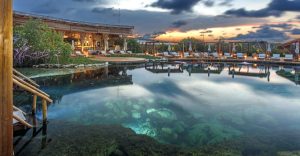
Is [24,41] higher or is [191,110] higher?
[24,41]

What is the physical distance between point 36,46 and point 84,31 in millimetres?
16423

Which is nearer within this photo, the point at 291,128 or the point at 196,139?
the point at 196,139

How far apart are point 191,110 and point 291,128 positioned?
3.72 m

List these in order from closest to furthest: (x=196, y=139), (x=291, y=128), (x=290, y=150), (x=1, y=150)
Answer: (x=1, y=150) → (x=290, y=150) → (x=196, y=139) → (x=291, y=128)

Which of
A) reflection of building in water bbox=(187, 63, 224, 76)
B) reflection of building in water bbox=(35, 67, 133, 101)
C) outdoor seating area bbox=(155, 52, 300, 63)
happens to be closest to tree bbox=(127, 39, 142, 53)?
outdoor seating area bbox=(155, 52, 300, 63)

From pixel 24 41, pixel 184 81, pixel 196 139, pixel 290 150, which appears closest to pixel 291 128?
pixel 290 150

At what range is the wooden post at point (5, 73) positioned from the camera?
12.7 ft

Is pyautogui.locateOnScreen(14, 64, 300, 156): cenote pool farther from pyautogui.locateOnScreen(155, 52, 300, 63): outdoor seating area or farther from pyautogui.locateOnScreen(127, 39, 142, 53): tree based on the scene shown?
pyautogui.locateOnScreen(127, 39, 142, 53): tree

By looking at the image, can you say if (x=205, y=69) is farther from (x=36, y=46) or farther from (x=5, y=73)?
(x=5, y=73)

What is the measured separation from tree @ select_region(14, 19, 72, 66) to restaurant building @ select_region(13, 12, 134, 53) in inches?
264

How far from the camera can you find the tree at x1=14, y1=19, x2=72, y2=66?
810 inches

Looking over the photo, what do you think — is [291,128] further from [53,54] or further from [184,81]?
[53,54]

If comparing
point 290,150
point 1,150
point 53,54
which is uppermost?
point 53,54

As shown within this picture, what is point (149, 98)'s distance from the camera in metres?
14.2
